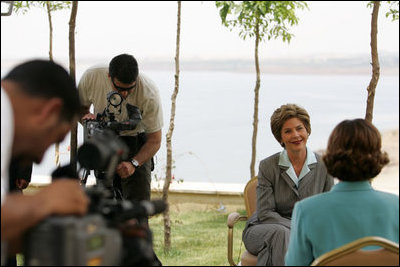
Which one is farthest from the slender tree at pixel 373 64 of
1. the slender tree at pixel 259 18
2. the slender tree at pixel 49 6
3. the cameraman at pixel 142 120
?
the slender tree at pixel 49 6

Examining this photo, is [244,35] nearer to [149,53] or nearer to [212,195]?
[212,195]

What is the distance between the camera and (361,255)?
1.85 metres

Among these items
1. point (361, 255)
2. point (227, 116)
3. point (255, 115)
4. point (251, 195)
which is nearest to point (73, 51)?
point (251, 195)

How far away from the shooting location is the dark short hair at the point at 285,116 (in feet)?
10.7

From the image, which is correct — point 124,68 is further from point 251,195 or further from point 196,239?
point 196,239

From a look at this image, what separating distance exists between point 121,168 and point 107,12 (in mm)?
6611

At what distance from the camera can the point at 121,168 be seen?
3.58 meters

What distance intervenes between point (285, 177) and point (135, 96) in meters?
1.01

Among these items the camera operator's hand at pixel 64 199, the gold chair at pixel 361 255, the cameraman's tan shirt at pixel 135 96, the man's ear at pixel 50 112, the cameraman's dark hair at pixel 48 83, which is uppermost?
the cameraman's dark hair at pixel 48 83

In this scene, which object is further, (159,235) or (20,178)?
(159,235)

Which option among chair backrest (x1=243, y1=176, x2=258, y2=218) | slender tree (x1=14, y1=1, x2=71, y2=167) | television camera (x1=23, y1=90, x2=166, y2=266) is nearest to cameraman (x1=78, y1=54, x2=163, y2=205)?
chair backrest (x1=243, y1=176, x2=258, y2=218)

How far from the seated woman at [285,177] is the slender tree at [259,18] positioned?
282 cm

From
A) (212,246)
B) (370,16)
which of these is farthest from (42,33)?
(370,16)

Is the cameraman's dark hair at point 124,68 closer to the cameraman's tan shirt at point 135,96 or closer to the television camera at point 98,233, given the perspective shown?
the cameraman's tan shirt at point 135,96
